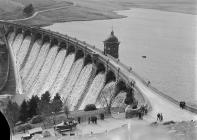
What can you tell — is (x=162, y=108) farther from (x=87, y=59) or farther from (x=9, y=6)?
(x=9, y=6)

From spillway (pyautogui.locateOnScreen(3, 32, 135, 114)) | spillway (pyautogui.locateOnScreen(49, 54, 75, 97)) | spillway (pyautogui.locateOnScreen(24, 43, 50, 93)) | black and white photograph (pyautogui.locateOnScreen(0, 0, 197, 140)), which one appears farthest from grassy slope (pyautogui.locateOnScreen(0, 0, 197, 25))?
spillway (pyautogui.locateOnScreen(49, 54, 75, 97))

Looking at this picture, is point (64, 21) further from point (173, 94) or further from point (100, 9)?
point (173, 94)

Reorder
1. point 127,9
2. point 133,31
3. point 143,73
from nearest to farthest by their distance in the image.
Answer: point 143,73
point 133,31
point 127,9

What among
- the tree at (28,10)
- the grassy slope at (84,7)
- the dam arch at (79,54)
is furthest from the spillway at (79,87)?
the tree at (28,10)

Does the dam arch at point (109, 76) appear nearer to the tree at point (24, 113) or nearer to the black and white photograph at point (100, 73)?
the black and white photograph at point (100, 73)

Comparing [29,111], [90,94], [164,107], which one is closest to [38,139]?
[164,107]

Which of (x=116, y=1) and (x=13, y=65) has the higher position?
(x=116, y=1)

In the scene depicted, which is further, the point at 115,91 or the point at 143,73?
the point at 143,73
